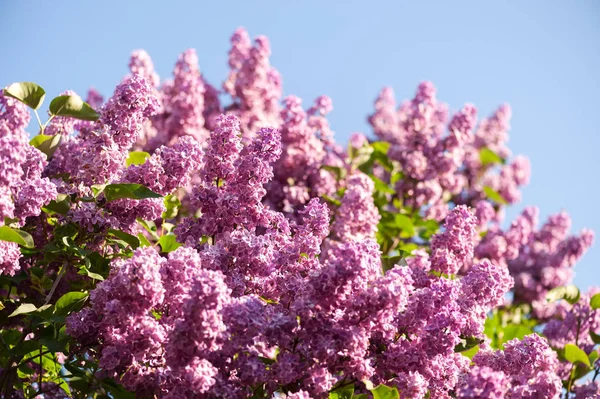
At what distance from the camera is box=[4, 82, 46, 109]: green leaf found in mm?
5047

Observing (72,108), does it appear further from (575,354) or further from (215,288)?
(575,354)

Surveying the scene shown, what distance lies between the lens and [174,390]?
388 centimetres

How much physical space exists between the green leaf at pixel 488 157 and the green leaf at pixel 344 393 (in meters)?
7.46

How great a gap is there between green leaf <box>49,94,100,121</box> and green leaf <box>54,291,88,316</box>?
1.26 m

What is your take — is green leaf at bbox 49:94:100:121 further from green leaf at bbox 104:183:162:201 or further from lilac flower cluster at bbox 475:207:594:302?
lilac flower cluster at bbox 475:207:594:302

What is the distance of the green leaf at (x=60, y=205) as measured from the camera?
466 centimetres

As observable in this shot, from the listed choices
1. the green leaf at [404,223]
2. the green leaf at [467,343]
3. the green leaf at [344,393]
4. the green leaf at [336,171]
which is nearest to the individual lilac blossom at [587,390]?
the green leaf at [467,343]

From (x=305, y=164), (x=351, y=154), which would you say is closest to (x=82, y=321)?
(x=305, y=164)

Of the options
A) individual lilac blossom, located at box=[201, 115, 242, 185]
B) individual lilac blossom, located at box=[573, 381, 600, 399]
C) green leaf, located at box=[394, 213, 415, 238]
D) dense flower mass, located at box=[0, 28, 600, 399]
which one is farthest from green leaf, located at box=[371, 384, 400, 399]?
green leaf, located at box=[394, 213, 415, 238]

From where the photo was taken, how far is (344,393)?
4449 mm

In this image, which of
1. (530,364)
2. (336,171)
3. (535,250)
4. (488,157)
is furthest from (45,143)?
(535,250)

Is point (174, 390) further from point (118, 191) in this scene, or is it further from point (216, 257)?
point (118, 191)

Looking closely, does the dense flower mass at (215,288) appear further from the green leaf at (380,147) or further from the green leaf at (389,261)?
the green leaf at (380,147)

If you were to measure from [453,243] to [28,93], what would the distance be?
2.81 metres
